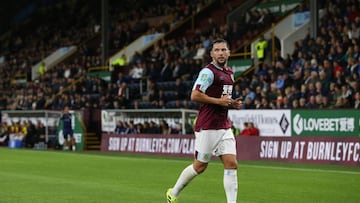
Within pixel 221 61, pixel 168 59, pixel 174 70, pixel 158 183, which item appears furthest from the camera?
pixel 168 59

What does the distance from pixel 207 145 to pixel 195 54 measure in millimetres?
27039

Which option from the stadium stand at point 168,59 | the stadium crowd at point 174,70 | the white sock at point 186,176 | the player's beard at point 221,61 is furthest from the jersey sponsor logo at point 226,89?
the stadium stand at point 168,59

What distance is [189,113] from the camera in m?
29.0

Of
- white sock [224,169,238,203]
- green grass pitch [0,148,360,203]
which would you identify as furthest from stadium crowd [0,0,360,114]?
white sock [224,169,238,203]

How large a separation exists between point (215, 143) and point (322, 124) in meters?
14.0

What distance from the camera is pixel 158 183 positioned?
15.6 metres

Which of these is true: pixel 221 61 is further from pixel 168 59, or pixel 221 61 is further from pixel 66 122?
pixel 168 59

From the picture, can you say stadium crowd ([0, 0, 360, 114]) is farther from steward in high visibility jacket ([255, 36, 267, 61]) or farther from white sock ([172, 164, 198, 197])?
white sock ([172, 164, 198, 197])

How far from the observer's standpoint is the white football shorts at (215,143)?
10.2 meters

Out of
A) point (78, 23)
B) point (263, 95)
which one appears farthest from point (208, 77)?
point (78, 23)

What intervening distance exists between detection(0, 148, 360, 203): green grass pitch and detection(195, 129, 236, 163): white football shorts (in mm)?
2088

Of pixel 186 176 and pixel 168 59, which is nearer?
pixel 186 176

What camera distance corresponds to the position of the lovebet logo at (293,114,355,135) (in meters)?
22.7

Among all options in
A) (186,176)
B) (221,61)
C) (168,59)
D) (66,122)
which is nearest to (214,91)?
(221,61)
